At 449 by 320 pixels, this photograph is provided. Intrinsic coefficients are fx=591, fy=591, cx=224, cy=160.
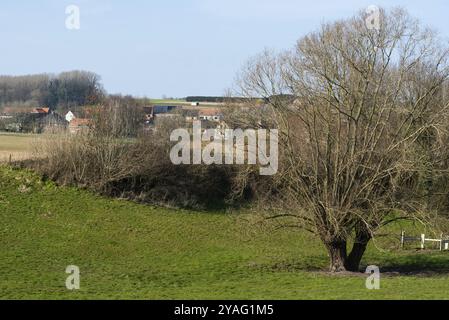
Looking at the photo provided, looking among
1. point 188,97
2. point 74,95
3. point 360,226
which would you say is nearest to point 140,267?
point 360,226

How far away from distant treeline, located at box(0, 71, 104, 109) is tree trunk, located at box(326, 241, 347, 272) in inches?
1873

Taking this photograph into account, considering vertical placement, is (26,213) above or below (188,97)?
below

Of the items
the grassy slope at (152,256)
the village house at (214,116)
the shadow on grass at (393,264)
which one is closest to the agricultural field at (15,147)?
the grassy slope at (152,256)

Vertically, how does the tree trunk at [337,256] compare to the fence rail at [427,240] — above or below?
above

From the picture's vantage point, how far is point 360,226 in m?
20.4

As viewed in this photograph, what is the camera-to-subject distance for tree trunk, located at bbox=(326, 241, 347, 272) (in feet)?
68.7

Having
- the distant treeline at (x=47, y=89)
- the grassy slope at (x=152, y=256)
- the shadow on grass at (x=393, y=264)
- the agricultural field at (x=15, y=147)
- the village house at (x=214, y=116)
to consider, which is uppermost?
the distant treeline at (x=47, y=89)

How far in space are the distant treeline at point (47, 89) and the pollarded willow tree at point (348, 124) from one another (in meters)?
46.5

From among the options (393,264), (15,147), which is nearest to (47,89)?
(15,147)

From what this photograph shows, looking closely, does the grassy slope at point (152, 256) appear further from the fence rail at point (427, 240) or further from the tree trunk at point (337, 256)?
the fence rail at point (427, 240)

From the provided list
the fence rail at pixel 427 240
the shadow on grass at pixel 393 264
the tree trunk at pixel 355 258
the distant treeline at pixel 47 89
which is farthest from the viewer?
the distant treeline at pixel 47 89

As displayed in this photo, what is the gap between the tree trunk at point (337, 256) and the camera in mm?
20938

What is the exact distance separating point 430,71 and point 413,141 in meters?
4.02
